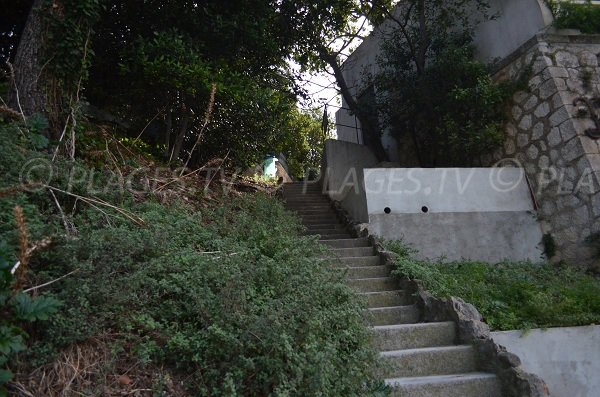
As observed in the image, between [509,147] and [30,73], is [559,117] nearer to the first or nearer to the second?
[509,147]

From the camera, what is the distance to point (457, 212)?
7.28 m

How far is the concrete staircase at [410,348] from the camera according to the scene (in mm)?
3600

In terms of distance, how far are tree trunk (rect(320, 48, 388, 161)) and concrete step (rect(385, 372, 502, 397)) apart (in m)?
8.02

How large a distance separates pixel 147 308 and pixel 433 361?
2.53 m

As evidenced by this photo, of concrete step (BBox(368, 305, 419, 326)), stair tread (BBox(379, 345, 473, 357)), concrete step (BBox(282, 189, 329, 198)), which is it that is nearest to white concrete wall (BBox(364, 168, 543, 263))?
concrete step (BBox(368, 305, 419, 326))

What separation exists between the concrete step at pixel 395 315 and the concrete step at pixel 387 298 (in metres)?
0.22

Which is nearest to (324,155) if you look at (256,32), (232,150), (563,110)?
(232,150)

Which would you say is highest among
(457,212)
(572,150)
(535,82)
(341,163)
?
(535,82)

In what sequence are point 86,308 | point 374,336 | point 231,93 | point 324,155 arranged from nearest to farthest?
point 86,308 < point 374,336 < point 231,93 < point 324,155

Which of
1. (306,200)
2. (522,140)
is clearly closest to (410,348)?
(522,140)

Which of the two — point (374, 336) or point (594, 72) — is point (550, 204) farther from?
point (374, 336)

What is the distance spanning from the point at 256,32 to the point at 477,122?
4.32 metres

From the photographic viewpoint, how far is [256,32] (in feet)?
24.2

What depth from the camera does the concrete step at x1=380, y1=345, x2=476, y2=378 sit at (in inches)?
153
